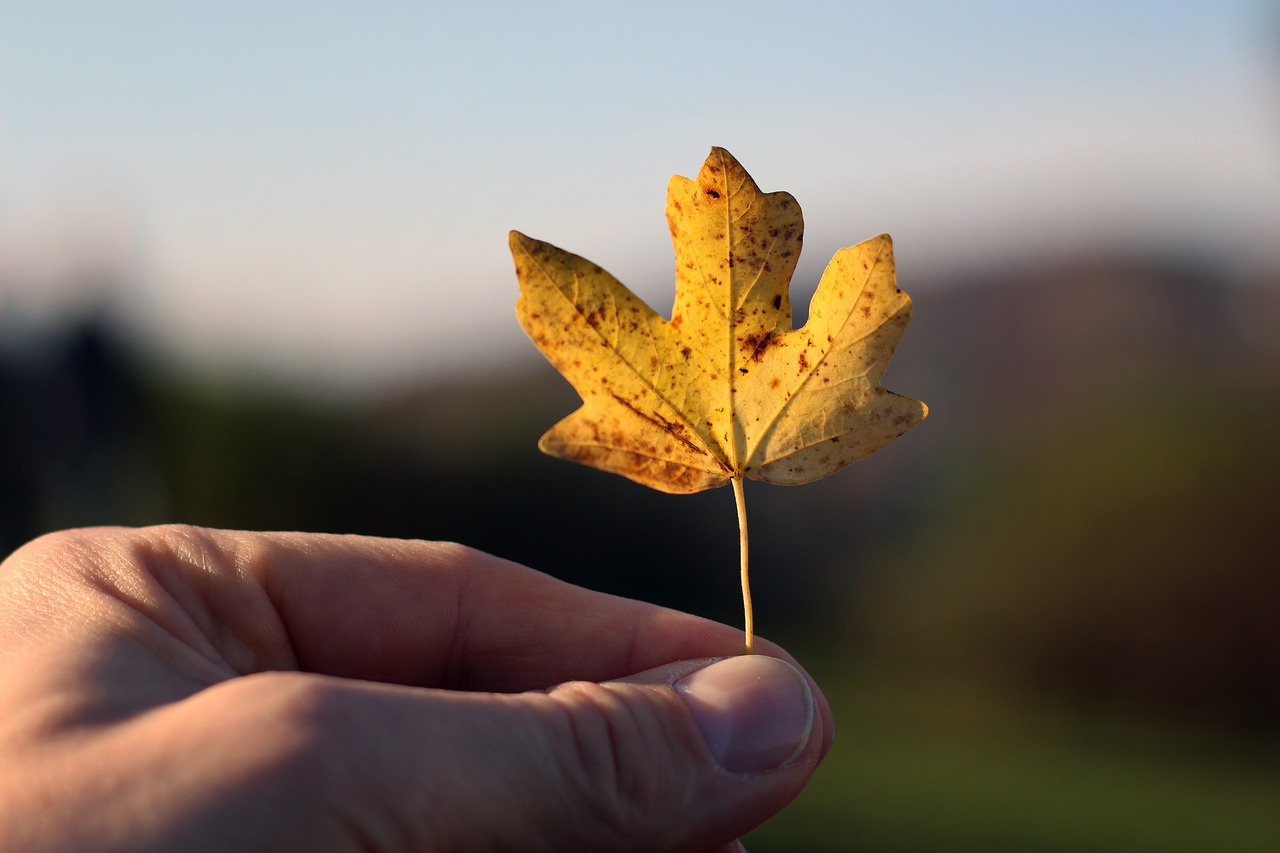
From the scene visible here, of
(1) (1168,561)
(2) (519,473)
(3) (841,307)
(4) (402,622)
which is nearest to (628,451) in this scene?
(3) (841,307)

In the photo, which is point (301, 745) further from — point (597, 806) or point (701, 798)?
point (701, 798)

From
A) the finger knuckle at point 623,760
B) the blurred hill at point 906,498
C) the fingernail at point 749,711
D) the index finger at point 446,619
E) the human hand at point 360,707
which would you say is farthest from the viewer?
the blurred hill at point 906,498

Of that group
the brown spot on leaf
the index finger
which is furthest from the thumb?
the brown spot on leaf

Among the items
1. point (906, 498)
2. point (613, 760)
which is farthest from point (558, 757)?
point (906, 498)

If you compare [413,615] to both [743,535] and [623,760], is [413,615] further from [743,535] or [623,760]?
[743,535]

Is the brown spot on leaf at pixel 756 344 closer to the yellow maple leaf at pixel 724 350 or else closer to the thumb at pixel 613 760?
the yellow maple leaf at pixel 724 350

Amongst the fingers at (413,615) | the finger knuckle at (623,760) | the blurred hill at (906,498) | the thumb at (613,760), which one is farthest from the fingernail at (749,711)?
the blurred hill at (906,498)
